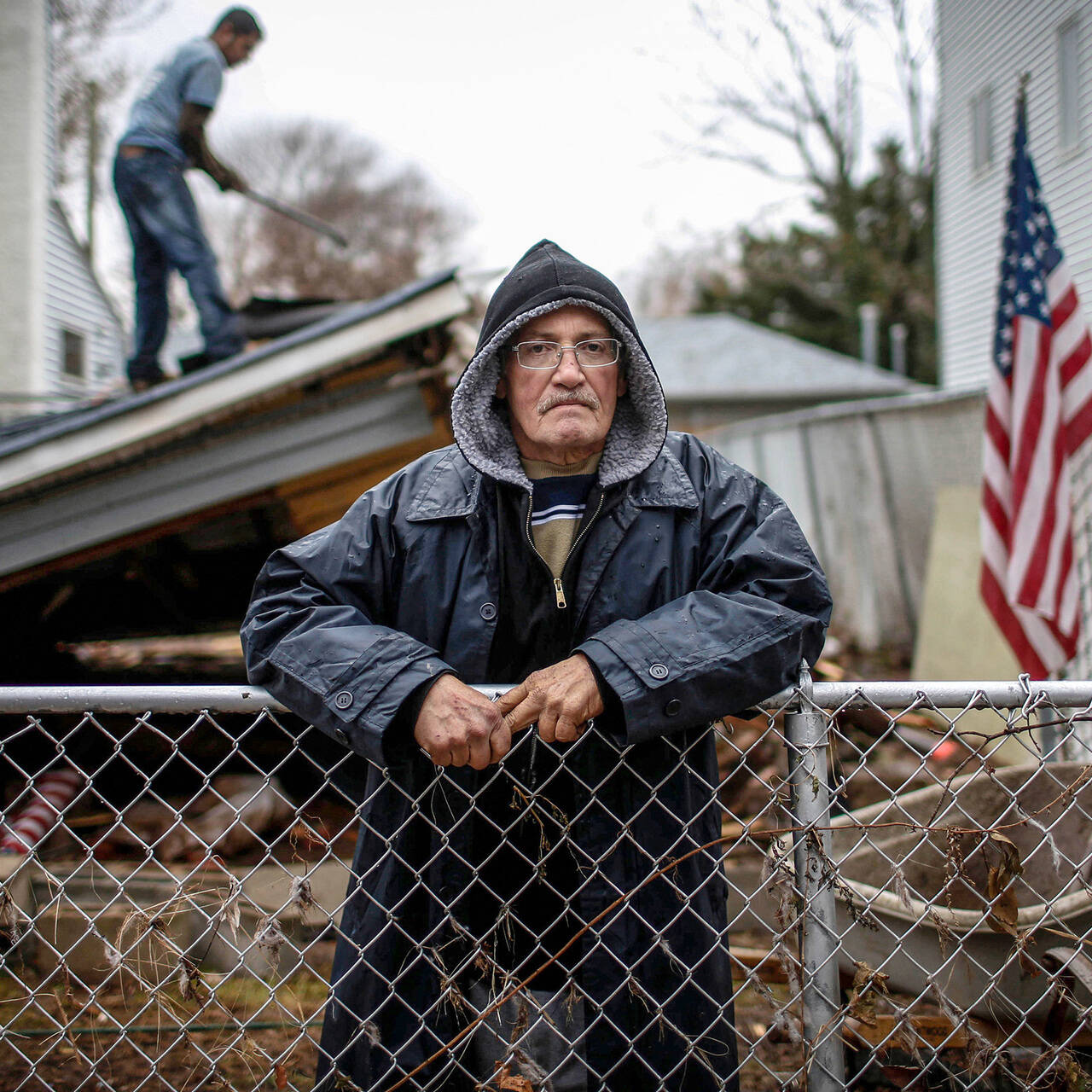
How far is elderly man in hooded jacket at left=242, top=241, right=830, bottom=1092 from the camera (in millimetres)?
1627

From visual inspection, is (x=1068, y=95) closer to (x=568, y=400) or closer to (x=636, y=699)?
(x=568, y=400)

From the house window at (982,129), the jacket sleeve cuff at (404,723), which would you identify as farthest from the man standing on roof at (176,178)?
the house window at (982,129)

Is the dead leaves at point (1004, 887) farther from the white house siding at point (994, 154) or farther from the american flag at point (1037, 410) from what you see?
the white house siding at point (994, 154)

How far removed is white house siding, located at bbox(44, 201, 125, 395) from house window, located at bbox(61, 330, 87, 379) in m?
0.07

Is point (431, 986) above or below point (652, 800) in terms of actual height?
below

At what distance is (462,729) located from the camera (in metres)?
1.56

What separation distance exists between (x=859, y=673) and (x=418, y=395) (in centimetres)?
528

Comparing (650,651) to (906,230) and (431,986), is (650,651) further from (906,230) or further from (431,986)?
(906,230)

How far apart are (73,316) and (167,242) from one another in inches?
383

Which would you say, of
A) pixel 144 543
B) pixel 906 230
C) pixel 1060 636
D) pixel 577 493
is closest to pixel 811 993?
pixel 577 493

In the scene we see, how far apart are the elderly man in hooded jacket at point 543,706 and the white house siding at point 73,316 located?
11226mm

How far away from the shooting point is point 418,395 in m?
4.53

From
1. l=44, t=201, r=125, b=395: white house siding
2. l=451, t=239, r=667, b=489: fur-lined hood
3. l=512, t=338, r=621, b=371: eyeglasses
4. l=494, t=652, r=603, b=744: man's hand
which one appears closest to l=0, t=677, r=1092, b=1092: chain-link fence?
l=494, t=652, r=603, b=744: man's hand

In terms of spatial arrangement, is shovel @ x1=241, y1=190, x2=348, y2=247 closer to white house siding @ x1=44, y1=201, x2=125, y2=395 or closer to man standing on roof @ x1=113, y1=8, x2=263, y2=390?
man standing on roof @ x1=113, y1=8, x2=263, y2=390
